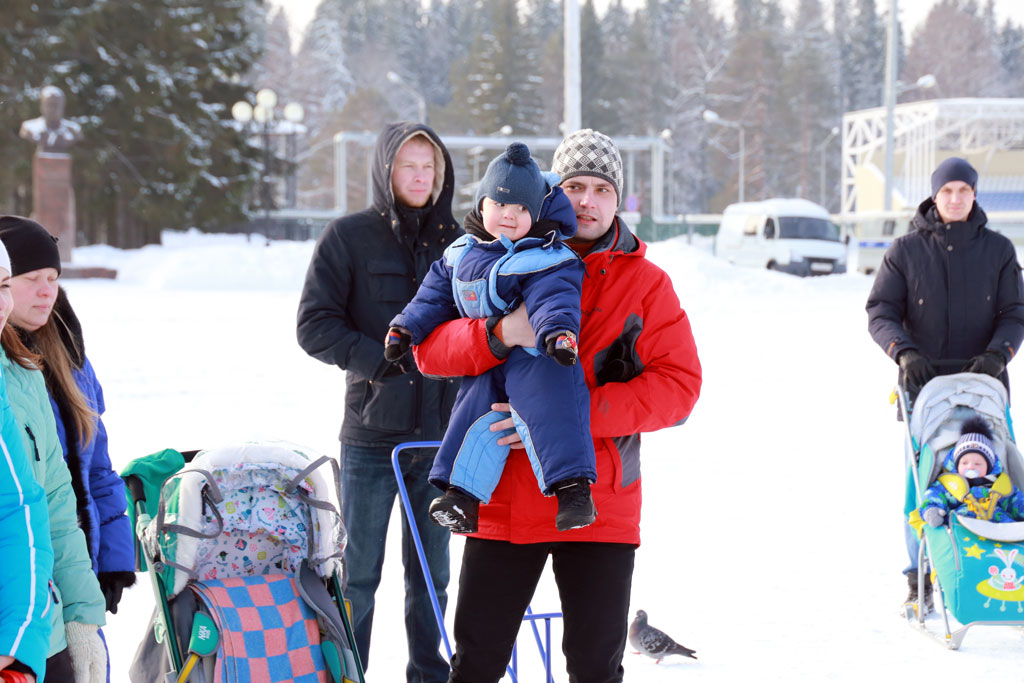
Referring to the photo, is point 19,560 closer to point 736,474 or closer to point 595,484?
point 595,484

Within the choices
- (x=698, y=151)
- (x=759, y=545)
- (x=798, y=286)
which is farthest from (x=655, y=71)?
(x=759, y=545)

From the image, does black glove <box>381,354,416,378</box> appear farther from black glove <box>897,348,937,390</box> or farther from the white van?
the white van

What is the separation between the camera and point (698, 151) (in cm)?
A: 9012

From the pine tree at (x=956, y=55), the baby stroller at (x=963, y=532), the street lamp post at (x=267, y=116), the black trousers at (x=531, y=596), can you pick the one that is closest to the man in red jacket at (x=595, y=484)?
the black trousers at (x=531, y=596)

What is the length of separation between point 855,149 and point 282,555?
58.6 m

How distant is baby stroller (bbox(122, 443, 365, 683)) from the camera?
2.90 meters

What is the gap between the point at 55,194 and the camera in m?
27.3

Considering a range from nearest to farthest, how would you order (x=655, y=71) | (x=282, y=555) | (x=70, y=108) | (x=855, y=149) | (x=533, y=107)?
(x=282, y=555) → (x=70, y=108) → (x=855, y=149) → (x=533, y=107) → (x=655, y=71)

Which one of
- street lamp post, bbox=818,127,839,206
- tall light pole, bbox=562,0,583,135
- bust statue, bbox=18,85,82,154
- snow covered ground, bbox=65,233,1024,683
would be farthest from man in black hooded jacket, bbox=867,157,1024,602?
street lamp post, bbox=818,127,839,206

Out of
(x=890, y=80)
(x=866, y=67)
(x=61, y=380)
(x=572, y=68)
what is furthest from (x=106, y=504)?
(x=866, y=67)

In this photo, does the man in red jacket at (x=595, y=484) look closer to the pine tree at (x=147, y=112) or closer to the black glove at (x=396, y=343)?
the black glove at (x=396, y=343)

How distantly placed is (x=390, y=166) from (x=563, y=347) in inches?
56.9

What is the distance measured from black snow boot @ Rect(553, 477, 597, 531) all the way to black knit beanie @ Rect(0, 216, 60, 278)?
130 cm

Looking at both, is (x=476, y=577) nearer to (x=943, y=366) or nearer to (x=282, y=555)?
(x=282, y=555)
